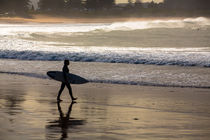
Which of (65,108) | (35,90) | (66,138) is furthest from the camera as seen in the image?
(35,90)

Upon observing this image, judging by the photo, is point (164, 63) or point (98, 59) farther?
point (98, 59)

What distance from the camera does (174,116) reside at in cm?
1609

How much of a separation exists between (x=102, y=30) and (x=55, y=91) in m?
114

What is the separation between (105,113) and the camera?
16.4 m

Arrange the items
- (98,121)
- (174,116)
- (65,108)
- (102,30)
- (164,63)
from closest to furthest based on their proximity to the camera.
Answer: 1. (98,121)
2. (174,116)
3. (65,108)
4. (164,63)
5. (102,30)

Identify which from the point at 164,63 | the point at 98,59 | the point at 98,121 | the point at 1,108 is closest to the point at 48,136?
the point at 98,121

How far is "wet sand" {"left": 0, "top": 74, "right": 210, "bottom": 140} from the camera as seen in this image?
12.9 meters

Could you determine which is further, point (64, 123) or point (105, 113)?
point (105, 113)

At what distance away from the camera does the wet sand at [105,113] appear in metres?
12.9

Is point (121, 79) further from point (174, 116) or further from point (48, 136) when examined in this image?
point (48, 136)

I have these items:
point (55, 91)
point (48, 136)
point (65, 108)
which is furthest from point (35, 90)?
point (48, 136)

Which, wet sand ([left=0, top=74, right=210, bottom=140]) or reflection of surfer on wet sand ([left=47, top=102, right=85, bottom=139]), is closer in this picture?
wet sand ([left=0, top=74, right=210, bottom=140])

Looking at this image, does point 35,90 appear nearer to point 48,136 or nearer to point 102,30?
point 48,136

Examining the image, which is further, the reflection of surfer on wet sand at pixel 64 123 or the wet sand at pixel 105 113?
the reflection of surfer on wet sand at pixel 64 123
